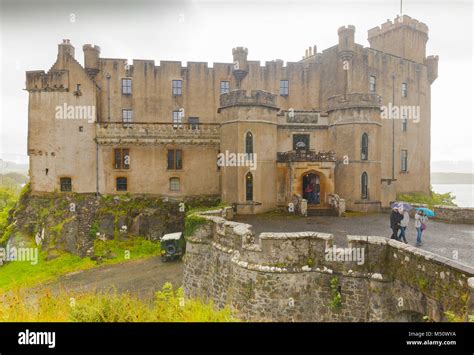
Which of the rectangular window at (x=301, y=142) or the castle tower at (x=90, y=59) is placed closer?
the rectangular window at (x=301, y=142)

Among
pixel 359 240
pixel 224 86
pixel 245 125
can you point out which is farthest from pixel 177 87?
pixel 359 240

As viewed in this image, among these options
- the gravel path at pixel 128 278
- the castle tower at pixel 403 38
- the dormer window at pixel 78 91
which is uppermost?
the castle tower at pixel 403 38

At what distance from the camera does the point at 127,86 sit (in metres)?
28.0

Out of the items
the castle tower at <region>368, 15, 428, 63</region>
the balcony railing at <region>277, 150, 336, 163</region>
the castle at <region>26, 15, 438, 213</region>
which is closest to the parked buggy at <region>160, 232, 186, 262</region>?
the castle at <region>26, 15, 438, 213</region>

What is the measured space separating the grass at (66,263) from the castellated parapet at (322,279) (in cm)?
1368

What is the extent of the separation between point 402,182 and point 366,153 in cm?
1250

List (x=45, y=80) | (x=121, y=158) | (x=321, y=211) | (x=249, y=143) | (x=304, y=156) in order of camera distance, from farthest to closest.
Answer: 1. (x=121, y=158)
2. (x=45, y=80)
3. (x=304, y=156)
4. (x=249, y=143)
5. (x=321, y=211)

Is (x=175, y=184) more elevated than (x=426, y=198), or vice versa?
(x=175, y=184)

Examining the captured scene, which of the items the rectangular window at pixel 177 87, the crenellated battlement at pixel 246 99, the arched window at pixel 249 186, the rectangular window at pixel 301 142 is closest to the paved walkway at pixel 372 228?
the arched window at pixel 249 186

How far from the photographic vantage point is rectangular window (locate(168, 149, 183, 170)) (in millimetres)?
26266

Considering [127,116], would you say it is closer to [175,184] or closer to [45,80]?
[45,80]

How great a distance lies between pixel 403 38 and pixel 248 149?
24530 millimetres

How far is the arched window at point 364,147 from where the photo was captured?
70.0 feet

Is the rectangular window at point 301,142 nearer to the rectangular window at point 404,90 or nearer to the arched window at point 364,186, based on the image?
the arched window at point 364,186
